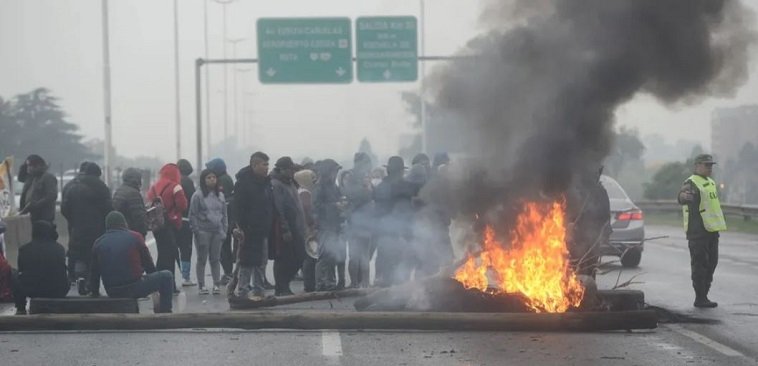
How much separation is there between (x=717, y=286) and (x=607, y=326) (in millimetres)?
5427

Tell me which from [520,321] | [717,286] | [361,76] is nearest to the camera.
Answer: [520,321]

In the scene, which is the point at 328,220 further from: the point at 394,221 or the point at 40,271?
the point at 40,271

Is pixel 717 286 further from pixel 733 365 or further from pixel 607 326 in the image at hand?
pixel 733 365

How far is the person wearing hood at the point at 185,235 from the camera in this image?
15.1 meters

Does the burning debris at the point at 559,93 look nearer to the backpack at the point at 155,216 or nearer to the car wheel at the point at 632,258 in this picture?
the backpack at the point at 155,216

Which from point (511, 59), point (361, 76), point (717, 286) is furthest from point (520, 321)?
point (361, 76)

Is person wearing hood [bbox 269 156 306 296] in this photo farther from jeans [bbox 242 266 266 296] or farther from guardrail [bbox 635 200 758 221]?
guardrail [bbox 635 200 758 221]

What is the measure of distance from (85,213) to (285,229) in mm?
2465

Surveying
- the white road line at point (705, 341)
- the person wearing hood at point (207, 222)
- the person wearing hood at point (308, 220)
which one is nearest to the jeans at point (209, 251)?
the person wearing hood at point (207, 222)

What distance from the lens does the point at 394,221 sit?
14.2 m

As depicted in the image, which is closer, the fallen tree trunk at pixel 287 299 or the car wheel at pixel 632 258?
the fallen tree trunk at pixel 287 299

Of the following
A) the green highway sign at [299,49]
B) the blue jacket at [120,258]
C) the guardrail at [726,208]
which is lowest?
the guardrail at [726,208]

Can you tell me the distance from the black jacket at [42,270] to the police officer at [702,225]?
653 cm

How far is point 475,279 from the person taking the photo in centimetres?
1165
